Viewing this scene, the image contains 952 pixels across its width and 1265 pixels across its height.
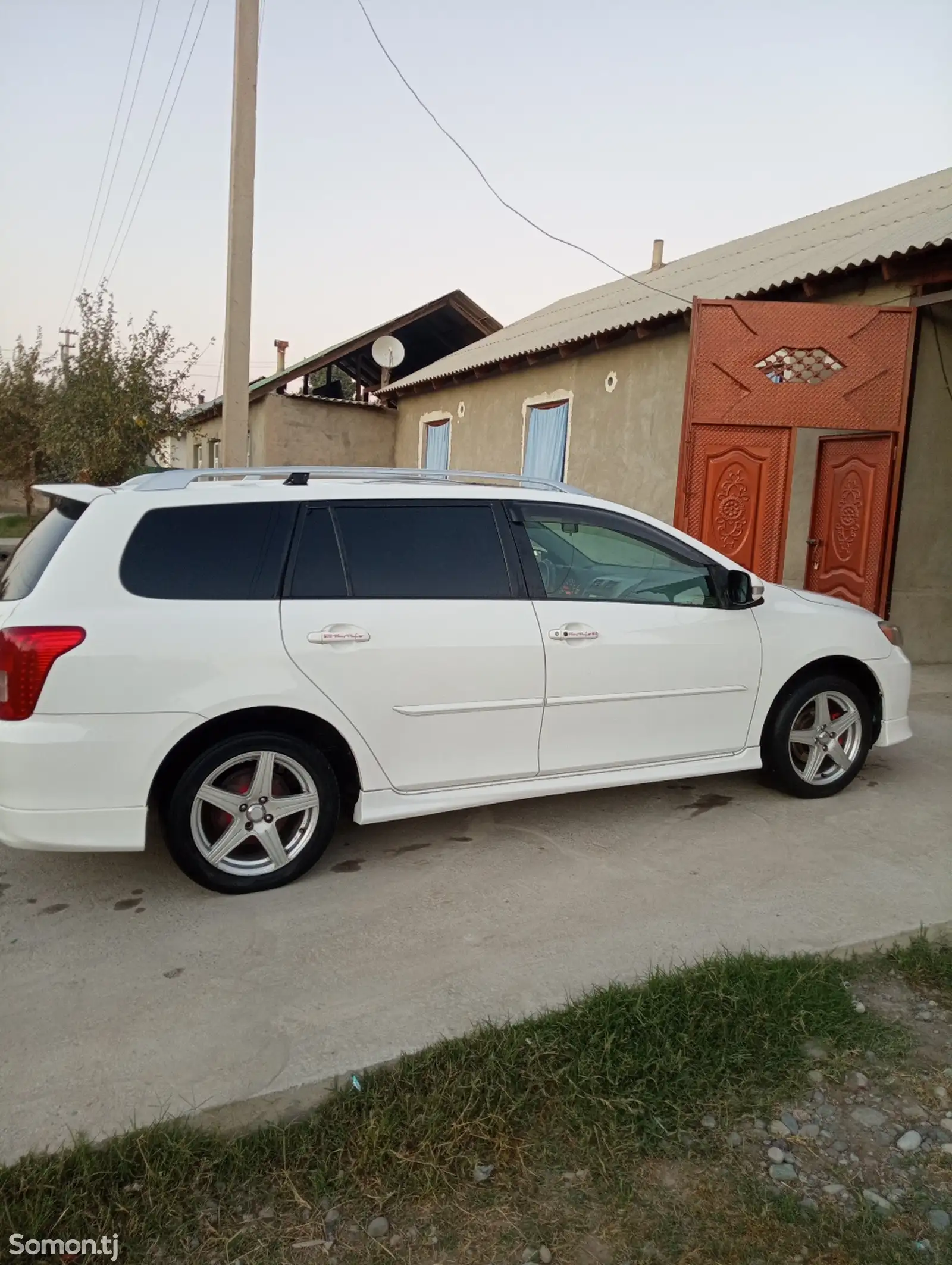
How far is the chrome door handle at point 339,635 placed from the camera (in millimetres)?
3512

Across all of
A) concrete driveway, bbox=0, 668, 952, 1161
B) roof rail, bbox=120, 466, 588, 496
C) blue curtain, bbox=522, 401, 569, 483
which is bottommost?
concrete driveway, bbox=0, 668, 952, 1161

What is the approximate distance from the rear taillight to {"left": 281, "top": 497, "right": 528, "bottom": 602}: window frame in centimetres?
84

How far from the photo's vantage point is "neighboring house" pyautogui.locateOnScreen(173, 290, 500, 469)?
17453 millimetres

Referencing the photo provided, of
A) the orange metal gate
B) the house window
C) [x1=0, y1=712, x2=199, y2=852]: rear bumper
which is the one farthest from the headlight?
the house window

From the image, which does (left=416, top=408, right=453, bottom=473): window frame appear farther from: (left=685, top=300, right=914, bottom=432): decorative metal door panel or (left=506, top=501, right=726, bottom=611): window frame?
(left=506, top=501, right=726, bottom=611): window frame

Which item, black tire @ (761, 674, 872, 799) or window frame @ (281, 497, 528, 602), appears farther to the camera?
black tire @ (761, 674, 872, 799)

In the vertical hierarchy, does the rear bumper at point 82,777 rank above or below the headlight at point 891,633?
below

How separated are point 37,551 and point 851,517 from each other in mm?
7071

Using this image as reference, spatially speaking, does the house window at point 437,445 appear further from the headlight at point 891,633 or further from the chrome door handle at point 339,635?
the chrome door handle at point 339,635

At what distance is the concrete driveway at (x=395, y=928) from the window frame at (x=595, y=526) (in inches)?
43.9

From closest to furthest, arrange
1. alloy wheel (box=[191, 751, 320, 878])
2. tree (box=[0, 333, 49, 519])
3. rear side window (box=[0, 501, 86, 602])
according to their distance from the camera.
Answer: rear side window (box=[0, 501, 86, 602]), alloy wheel (box=[191, 751, 320, 878]), tree (box=[0, 333, 49, 519])

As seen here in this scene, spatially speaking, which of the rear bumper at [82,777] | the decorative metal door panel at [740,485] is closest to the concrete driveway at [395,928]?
the rear bumper at [82,777]

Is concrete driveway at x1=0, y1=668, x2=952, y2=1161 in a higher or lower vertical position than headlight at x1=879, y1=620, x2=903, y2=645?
lower

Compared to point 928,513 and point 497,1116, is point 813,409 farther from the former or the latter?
point 497,1116
